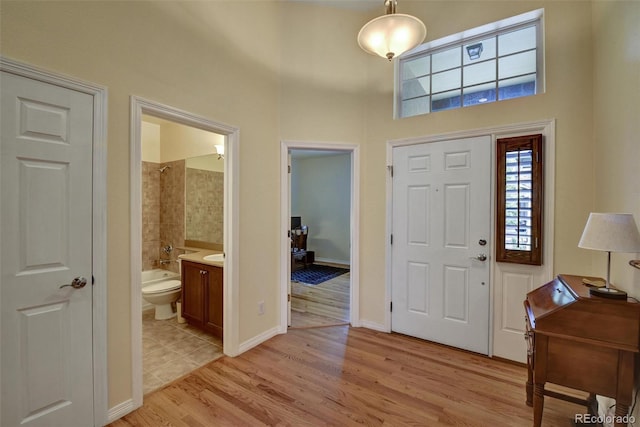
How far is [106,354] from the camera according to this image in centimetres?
172

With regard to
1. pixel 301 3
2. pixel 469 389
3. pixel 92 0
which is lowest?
pixel 469 389

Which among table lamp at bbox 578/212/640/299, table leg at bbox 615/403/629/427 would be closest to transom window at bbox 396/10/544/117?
table lamp at bbox 578/212/640/299

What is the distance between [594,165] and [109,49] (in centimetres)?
357

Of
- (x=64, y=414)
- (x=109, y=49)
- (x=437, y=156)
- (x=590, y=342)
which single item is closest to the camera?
(x=590, y=342)

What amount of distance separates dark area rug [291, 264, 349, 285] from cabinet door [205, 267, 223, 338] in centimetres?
245

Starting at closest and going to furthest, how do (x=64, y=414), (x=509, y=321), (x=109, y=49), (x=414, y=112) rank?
(x=64, y=414) < (x=109, y=49) < (x=509, y=321) < (x=414, y=112)

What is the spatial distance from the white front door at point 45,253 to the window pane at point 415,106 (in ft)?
9.05

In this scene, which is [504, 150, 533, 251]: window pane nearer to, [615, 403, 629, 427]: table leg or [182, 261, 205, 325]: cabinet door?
[615, 403, 629, 427]: table leg

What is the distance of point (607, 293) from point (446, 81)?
2.28 metres

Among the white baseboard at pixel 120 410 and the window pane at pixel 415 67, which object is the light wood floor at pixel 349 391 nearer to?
the white baseboard at pixel 120 410

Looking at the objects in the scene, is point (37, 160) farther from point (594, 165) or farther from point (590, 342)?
point (594, 165)

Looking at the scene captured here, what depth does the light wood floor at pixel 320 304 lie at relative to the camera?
335cm

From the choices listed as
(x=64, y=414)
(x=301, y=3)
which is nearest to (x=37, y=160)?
(x=64, y=414)

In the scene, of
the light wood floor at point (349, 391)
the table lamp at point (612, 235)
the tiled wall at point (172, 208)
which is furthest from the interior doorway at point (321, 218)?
the table lamp at point (612, 235)
